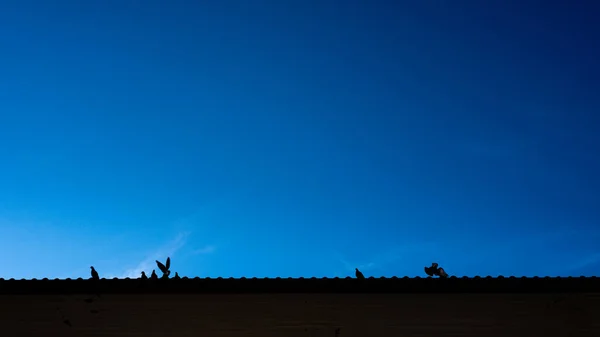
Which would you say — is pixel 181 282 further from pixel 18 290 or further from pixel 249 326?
pixel 18 290

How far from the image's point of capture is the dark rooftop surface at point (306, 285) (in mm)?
9195

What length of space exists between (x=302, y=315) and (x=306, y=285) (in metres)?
0.71

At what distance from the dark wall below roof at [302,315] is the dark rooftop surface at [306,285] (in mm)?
220

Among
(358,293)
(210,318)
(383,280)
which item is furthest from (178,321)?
(383,280)

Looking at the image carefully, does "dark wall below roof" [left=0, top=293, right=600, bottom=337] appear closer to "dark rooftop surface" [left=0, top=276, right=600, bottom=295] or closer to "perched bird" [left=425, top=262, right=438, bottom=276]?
"dark rooftop surface" [left=0, top=276, right=600, bottom=295]

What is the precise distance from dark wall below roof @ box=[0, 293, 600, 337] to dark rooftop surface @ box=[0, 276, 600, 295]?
0.72ft

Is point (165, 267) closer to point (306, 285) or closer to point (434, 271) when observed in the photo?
point (306, 285)

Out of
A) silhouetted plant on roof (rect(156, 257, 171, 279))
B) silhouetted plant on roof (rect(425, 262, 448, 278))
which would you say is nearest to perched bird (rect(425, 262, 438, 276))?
silhouetted plant on roof (rect(425, 262, 448, 278))

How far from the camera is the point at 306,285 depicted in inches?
368

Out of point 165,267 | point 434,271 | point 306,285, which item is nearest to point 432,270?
point 434,271

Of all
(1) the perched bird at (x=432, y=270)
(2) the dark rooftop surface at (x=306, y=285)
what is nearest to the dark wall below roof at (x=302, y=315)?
(2) the dark rooftop surface at (x=306, y=285)

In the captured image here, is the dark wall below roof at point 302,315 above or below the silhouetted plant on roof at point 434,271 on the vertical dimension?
below

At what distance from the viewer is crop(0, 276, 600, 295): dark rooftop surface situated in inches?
362

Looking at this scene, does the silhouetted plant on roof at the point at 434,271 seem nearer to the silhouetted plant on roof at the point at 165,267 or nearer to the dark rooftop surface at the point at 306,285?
the dark rooftop surface at the point at 306,285
